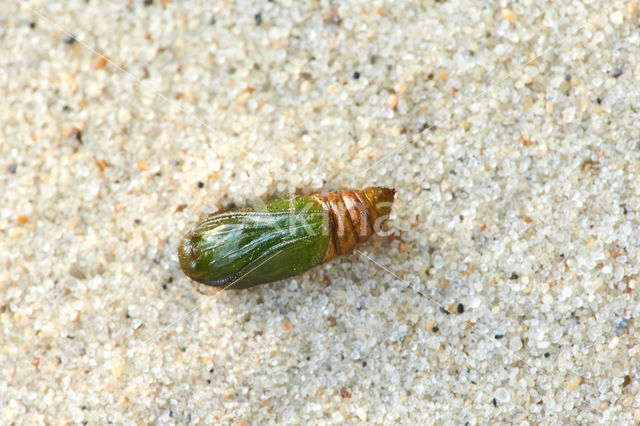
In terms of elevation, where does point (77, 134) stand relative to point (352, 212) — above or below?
above

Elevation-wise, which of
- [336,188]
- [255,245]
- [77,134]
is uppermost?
[77,134]

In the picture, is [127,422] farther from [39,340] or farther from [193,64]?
[193,64]

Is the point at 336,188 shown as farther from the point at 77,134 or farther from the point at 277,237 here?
the point at 77,134

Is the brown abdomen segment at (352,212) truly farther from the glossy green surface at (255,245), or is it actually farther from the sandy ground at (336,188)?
the sandy ground at (336,188)

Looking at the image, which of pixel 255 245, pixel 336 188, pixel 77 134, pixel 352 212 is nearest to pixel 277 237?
pixel 255 245

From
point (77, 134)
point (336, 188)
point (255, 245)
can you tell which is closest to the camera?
point (255, 245)

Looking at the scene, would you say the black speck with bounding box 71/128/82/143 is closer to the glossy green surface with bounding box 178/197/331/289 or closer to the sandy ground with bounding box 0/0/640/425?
the sandy ground with bounding box 0/0/640/425

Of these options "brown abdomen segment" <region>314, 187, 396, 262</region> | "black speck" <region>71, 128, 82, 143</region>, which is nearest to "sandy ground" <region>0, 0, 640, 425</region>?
"black speck" <region>71, 128, 82, 143</region>

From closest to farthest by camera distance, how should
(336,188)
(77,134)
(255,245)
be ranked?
(255,245), (336,188), (77,134)
